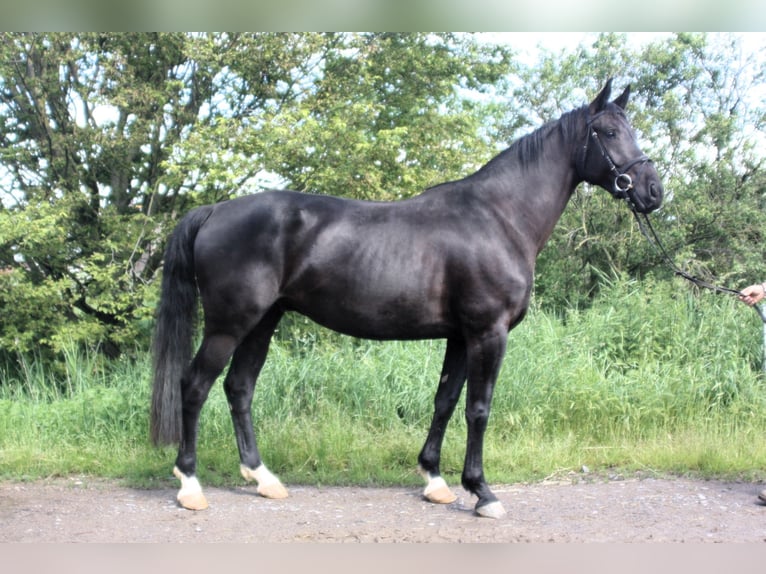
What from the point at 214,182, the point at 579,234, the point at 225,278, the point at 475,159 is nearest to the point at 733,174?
the point at 579,234

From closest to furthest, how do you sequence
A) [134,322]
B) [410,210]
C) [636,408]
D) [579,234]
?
[410,210]
[636,408]
[134,322]
[579,234]

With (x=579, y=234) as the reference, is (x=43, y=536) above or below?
below

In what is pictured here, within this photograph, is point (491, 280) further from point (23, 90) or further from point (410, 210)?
point (23, 90)

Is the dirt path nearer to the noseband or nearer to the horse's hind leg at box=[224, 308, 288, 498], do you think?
the horse's hind leg at box=[224, 308, 288, 498]

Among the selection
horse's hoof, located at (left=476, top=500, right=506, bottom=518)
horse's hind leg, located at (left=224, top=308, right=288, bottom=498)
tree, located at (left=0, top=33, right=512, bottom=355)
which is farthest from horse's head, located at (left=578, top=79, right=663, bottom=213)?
tree, located at (left=0, top=33, right=512, bottom=355)

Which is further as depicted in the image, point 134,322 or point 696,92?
point 696,92

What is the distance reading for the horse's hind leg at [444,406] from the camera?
15.0 feet

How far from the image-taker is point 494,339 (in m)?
4.18

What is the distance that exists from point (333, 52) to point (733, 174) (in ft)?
23.3

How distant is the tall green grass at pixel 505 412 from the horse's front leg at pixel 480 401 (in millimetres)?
836

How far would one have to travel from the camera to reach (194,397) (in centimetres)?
440

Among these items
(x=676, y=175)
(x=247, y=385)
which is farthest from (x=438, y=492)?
(x=676, y=175)

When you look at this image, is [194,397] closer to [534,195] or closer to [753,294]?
[534,195]

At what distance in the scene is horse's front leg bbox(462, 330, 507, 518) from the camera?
165 inches
